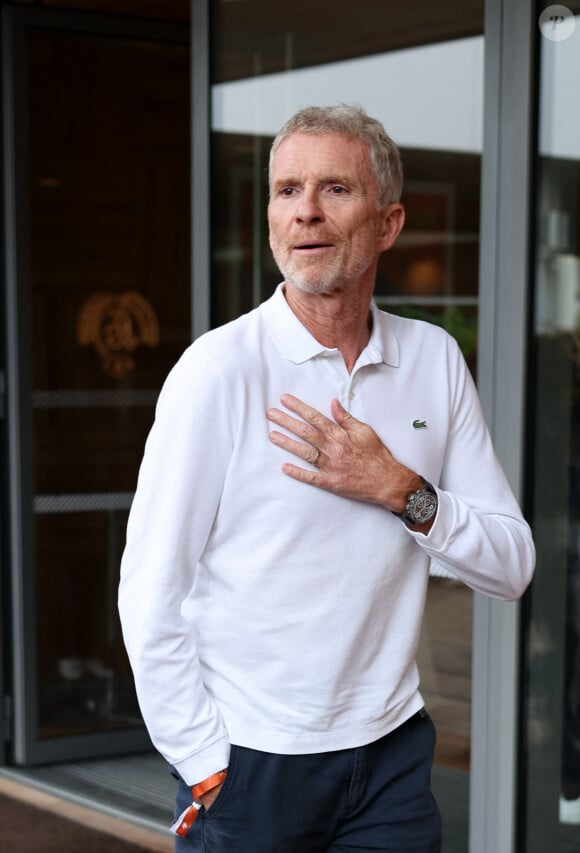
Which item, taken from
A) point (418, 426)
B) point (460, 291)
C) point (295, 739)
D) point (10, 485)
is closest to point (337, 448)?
point (418, 426)

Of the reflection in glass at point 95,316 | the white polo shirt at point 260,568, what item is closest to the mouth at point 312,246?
the white polo shirt at point 260,568

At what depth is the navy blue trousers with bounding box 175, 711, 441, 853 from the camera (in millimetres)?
1630

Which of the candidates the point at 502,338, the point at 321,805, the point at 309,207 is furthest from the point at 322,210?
the point at 502,338

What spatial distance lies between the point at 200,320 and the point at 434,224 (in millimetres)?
685

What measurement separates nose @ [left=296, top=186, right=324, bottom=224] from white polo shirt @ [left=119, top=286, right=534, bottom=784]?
0.48 feet

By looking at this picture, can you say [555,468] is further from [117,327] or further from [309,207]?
[117,327]

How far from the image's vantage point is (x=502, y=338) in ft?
8.82

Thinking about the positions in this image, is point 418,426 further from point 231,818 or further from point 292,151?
point 231,818

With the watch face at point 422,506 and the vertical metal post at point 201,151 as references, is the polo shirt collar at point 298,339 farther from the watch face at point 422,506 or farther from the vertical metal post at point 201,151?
the vertical metal post at point 201,151

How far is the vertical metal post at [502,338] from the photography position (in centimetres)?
262

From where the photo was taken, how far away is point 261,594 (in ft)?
5.29

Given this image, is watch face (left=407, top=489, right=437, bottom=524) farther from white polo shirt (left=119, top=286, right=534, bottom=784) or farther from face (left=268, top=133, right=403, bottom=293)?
face (left=268, top=133, right=403, bottom=293)

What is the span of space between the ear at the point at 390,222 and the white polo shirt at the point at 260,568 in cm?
17

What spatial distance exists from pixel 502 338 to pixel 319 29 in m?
0.93
